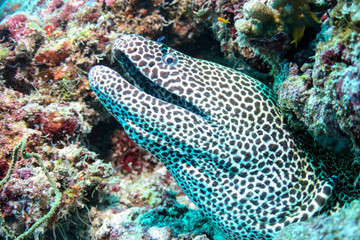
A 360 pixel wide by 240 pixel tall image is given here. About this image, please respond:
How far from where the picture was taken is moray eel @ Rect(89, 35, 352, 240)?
2.71 metres

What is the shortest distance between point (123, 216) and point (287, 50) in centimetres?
339

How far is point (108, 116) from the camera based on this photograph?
5.00 m

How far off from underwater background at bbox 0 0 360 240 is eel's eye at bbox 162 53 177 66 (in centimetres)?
86

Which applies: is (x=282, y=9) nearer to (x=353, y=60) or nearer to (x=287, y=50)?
(x=287, y=50)

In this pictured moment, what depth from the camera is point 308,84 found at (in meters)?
2.47

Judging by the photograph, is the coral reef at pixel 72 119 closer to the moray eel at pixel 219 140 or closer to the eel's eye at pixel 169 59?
the moray eel at pixel 219 140

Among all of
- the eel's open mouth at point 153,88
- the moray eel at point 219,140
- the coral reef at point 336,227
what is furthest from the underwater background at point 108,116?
the eel's open mouth at point 153,88

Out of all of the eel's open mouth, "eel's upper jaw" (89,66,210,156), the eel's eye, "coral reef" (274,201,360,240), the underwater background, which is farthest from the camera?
the eel's eye

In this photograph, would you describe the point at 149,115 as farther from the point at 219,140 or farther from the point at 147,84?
the point at 219,140

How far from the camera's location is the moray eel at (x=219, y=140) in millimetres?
2709

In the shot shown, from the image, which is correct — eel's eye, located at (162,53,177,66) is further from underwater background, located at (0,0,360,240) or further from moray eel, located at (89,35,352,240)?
underwater background, located at (0,0,360,240)

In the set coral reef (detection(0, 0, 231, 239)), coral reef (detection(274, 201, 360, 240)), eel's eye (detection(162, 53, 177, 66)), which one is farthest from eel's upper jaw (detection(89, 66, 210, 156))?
coral reef (detection(0, 0, 231, 239))

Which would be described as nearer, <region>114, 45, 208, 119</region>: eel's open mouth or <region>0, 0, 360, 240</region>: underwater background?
<region>0, 0, 360, 240</region>: underwater background

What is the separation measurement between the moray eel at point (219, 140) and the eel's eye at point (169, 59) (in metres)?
A: 0.01
